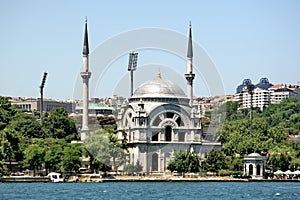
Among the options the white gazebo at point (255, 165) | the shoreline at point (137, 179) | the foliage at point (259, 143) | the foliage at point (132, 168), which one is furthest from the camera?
the foliage at point (259, 143)

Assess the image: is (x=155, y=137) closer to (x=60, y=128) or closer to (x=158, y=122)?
(x=158, y=122)

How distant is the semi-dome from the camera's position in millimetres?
110750

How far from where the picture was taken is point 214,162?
103188mm

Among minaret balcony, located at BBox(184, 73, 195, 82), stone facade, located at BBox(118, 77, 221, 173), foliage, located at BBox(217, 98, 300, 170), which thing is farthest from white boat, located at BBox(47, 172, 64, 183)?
minaret balcony, located at BBox(184, 73, 195, 82)

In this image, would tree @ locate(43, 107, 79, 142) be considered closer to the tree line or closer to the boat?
the tree line

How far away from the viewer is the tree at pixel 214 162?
4055 inches

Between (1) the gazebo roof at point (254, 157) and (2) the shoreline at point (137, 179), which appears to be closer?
(2) the shoreline at point (137, 179)

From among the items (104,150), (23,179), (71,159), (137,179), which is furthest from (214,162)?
(23,179)

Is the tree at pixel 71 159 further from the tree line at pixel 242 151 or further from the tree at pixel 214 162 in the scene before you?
the tree at pixel 214 162

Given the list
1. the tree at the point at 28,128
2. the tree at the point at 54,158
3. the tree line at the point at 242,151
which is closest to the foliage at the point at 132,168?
the tree line at the point at 242,151

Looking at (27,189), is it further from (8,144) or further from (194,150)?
(194,150)

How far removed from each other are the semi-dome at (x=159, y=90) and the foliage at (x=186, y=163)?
10721 mm

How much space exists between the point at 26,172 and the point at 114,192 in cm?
3000

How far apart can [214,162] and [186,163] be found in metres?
4.32
